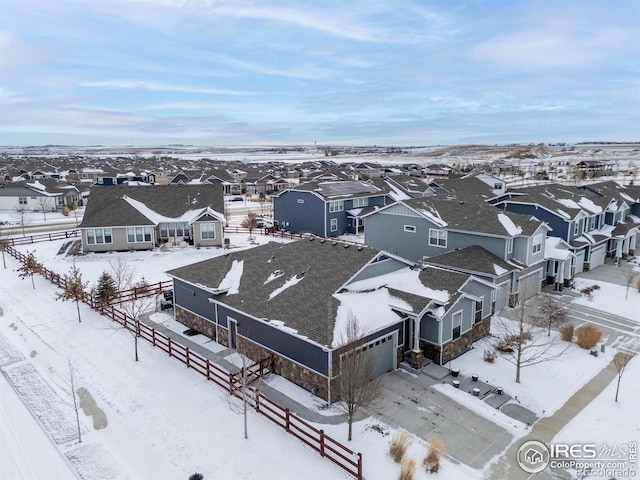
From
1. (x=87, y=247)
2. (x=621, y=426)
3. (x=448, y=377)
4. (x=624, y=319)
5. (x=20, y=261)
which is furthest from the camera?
(x=87, y=247)

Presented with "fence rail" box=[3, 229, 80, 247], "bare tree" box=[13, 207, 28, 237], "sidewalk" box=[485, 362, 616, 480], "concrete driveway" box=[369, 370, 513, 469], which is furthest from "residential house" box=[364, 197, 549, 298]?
"bare tree" box=[13, 207, 28, 237]

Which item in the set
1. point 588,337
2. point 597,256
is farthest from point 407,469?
point 597,256

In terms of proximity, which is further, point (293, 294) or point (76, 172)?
point (76, 172)

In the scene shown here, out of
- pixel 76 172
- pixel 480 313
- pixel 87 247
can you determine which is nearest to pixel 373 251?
pixel 480 313

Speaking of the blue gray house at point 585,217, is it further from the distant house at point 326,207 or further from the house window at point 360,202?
the distant house at point 326,207

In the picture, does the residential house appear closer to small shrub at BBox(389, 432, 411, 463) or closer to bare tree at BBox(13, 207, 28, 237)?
small shrub at BBox(389, 432, 411, 463)

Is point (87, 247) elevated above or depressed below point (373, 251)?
below

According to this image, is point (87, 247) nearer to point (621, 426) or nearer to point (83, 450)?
point (83, 450)
